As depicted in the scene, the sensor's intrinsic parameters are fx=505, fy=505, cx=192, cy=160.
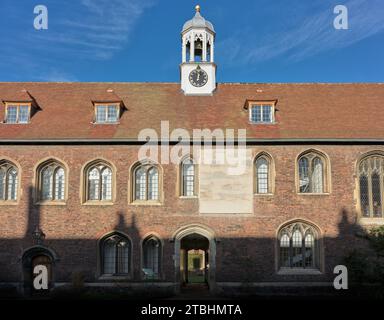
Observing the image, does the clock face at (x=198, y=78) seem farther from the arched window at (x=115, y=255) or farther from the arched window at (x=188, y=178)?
the arched window at (x=115, y=255)

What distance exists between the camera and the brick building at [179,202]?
2628 centimetres

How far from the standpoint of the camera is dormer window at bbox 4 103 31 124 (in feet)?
94.2

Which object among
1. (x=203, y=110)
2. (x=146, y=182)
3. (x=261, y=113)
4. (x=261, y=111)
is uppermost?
(x=203, y=110)

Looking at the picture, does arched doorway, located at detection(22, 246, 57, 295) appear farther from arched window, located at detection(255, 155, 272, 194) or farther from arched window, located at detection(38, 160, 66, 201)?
arched window, located at detection(255, 155, 272, 194)

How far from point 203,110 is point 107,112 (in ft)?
18.3

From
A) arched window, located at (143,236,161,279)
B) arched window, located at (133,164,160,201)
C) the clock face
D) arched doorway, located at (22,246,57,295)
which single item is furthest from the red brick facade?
the clock face

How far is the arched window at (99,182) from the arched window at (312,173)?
33.8 ft

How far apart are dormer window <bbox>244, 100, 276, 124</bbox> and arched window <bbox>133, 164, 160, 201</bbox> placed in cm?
626

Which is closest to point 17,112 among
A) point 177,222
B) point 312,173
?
point 177,222

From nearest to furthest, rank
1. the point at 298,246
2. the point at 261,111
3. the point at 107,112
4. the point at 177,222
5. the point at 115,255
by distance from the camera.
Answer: the point at 177,222 < the point at 298,246 < the point at 115,255 < the point at 107,112 < the point at 261,111

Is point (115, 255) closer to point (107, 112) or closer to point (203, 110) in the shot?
point (107, 112)

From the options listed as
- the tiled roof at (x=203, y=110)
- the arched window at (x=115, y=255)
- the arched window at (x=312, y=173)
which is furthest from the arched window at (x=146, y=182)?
the arched window at (x=312, y=173)

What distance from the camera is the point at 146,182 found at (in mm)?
27250

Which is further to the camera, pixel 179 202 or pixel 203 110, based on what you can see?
pixel 203 110
